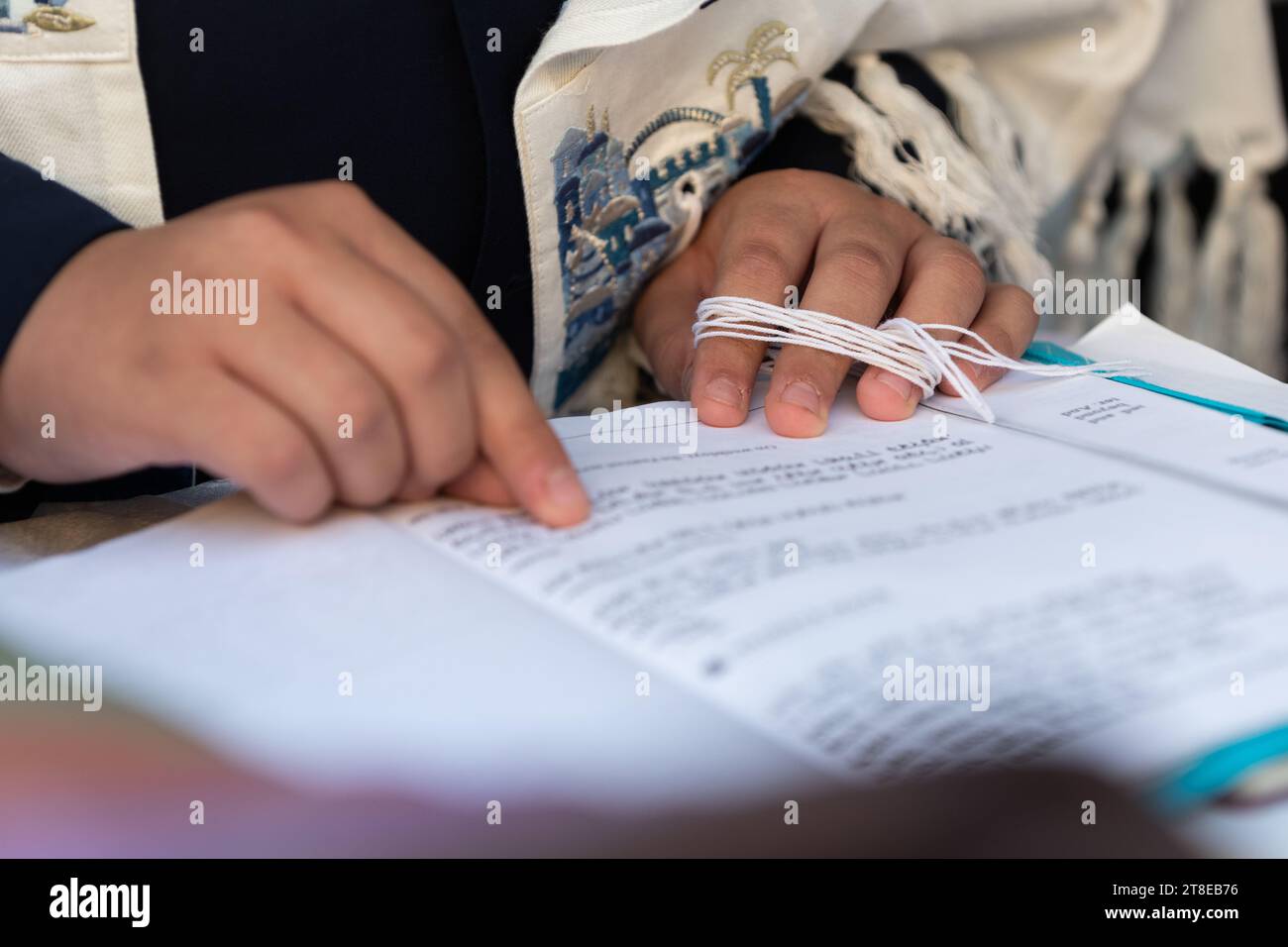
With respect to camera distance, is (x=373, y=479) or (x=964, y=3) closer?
(x=373, y=479)

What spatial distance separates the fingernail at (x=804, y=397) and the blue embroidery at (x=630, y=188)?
0.19 meters

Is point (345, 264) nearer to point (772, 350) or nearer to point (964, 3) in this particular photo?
point (772, 350)

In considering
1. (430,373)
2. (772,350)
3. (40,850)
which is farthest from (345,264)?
(772,350)

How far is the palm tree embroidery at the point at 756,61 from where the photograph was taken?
646 mm

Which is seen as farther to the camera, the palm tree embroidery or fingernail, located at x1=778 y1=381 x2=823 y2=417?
the palm tree embroidery

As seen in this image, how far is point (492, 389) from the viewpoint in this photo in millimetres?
353

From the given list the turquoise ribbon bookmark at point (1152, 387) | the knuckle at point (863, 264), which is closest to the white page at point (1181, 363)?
the turquoise ribbon bookmark at point (1152, 387)

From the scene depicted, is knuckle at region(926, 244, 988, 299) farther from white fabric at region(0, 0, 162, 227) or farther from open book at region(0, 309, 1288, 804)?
white fabric at region(0, 0, 162, 227)

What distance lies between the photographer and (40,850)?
0.26 meters

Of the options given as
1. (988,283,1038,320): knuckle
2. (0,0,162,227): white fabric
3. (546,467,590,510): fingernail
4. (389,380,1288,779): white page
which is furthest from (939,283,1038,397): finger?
(0,0,162,227): white fabric

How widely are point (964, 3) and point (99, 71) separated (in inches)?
20.0

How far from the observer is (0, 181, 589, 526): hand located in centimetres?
32

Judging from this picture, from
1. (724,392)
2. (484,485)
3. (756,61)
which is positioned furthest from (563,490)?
(756,61)

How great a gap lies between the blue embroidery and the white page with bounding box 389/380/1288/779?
0.23 m
